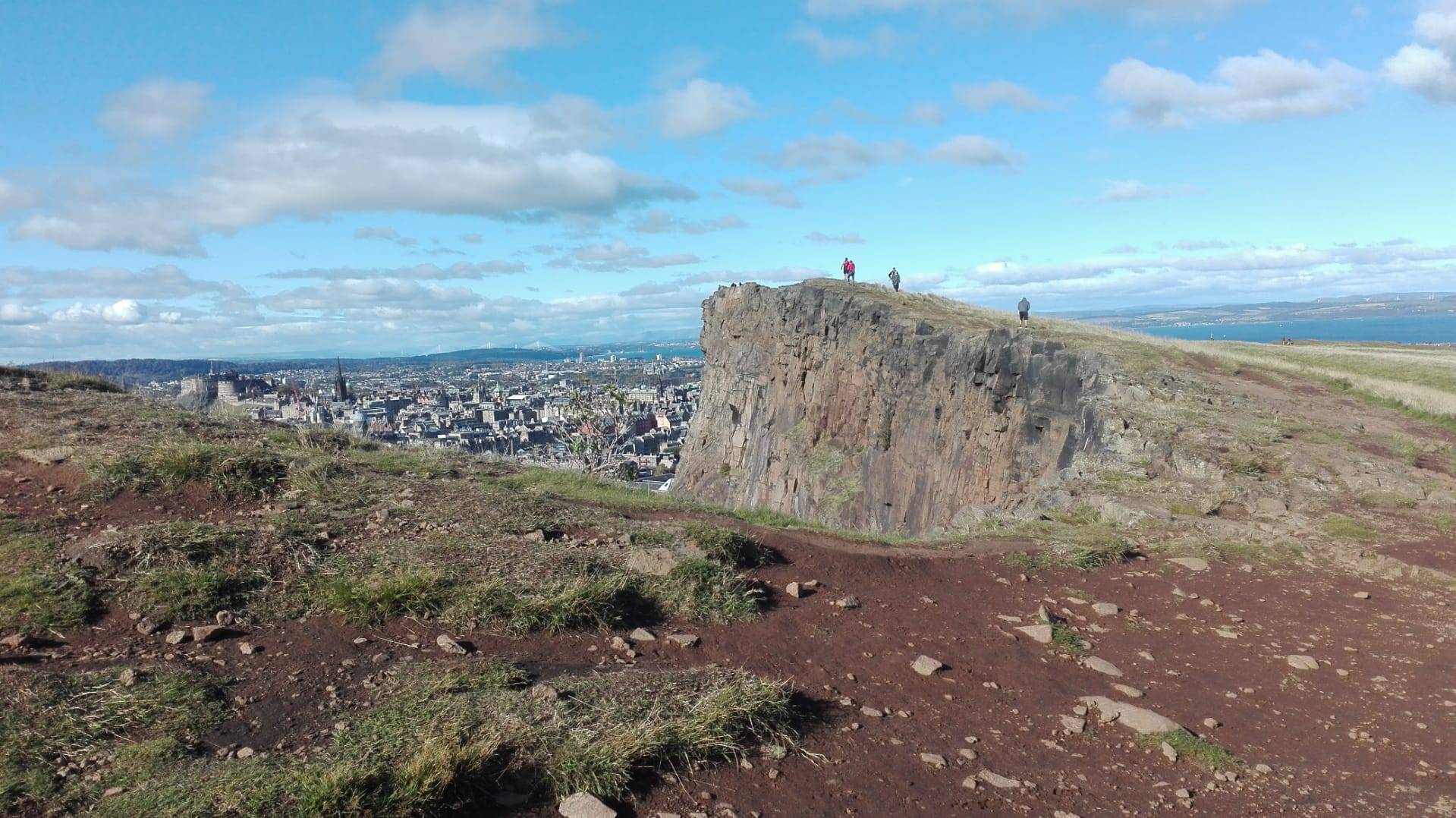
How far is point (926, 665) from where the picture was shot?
6.80 metres

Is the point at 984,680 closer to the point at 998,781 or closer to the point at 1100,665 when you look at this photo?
the point at 1100,665

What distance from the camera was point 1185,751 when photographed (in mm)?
5824

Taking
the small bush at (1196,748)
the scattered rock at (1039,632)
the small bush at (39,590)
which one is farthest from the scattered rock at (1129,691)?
the small bush at (39,590)

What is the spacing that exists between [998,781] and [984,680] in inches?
64.0

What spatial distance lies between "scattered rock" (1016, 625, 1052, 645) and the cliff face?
13.2 metres

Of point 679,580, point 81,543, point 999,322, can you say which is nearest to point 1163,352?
point 999,322

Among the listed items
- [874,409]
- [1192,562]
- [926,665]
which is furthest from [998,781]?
[874,409]

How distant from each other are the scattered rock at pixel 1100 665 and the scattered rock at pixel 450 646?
554 centimetres

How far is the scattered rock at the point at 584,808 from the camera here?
425 centimetres

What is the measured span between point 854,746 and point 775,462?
42.9 meters

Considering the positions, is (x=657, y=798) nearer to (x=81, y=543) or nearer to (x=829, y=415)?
(x=81, y=543)

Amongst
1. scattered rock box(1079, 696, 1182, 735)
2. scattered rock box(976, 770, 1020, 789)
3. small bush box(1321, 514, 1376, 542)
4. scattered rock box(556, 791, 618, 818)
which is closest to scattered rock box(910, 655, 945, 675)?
scattered rock box(1079, 696, 1182, 735)

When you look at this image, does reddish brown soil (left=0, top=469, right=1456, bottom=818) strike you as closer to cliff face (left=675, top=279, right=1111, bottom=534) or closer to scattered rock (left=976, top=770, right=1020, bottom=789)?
scattered rock (left=976, top=770, right=1020, bottom=789)

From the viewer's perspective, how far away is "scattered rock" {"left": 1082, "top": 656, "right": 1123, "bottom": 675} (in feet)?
23.8
